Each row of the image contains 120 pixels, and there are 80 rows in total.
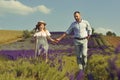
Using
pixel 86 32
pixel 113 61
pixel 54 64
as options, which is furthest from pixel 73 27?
pixel 113 61

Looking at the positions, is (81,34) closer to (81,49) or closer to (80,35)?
(80,35)

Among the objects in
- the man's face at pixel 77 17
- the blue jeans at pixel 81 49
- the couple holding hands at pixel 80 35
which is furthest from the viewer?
the blue jeans at pixel 81 49

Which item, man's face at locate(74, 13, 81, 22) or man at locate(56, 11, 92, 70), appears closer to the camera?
man's face at locate(74, 13, 81, 22)

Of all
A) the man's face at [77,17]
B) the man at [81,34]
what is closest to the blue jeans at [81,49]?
the man at [81,34]

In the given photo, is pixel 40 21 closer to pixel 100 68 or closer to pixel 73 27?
pixel 73 27

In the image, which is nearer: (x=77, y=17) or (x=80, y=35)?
(x=77, y=17)

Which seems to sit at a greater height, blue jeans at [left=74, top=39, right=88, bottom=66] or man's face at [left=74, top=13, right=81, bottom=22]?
man's face at [left=74, top=13, right=81, bottom=22]

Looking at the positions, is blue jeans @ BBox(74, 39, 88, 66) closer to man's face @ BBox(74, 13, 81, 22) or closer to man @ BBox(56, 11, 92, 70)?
man @ BBox(56, 11, 92, 70)

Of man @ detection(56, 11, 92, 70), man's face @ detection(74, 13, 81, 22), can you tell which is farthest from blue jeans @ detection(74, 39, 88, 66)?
man's face @ detection(74, 13, 81, 22)

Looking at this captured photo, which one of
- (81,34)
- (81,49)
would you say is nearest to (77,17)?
(81,34)

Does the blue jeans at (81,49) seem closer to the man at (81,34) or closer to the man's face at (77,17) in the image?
the man at (81,34)

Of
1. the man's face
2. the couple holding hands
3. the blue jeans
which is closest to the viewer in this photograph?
the man's face

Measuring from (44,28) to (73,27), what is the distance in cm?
114

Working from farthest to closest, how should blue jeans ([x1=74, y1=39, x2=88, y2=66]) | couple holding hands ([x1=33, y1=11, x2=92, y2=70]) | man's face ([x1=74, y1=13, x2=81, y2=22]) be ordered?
blue jeans ([x1=74, y1=39, x2=88, y2=66])
couple holding hands ([x1=33, y1=11, x2=92, y2=70])
man's face ([x1=74, y1=13, x2=81, y2=22])
